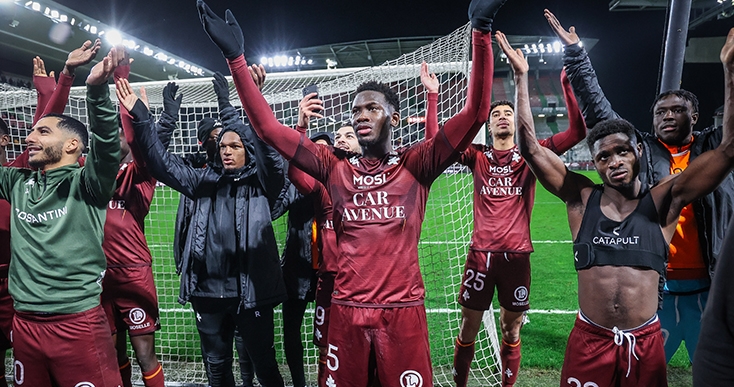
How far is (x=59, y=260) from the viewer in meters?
2.48

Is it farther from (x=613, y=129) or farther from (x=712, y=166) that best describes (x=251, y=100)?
(x=712, y=166)

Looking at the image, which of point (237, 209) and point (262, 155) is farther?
point (237, 209)

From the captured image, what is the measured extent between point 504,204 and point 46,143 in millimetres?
3277

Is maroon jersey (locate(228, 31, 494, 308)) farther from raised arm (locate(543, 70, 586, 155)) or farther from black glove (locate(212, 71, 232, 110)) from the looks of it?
raised arm (locate(543, 70, 586, 155))

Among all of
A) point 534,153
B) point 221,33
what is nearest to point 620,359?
point 534,153

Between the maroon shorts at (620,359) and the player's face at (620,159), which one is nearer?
the maroon shorts at (620,359)

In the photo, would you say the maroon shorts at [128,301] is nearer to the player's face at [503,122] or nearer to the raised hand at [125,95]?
the raised hand at [125,95]

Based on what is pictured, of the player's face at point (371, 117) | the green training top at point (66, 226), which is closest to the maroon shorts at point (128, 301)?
the green training top at point (66, 226)

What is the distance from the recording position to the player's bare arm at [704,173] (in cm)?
174

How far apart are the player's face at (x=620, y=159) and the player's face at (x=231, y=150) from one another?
7.45 ft

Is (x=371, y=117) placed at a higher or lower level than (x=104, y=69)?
lower

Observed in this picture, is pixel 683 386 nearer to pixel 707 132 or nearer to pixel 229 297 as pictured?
pixel 707 132

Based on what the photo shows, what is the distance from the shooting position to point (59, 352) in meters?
2.40

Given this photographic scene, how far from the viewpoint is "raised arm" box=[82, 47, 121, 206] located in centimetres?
243
